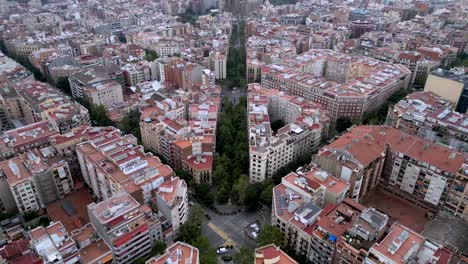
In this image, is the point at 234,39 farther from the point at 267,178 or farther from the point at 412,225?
the point at 412,225

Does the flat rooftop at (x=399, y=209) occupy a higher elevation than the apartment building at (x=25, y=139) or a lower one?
lower

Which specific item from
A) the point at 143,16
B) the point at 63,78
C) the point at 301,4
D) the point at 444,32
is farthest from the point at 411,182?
the point at 301,4

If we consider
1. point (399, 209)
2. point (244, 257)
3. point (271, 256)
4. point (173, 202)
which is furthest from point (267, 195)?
point (399, 209)

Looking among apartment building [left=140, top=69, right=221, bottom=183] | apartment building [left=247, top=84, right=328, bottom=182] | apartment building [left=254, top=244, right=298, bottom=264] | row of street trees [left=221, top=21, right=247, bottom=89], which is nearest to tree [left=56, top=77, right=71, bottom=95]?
apartment building [left=140, top=69, right=221, bottom=183]

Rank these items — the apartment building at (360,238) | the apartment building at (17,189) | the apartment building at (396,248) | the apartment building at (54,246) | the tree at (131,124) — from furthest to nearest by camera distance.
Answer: the tree at (131,124) → the apartment building at (17,189) → the apartment building at (360,238) → the apartment building at (54,246) → the apartment building at (396,248)

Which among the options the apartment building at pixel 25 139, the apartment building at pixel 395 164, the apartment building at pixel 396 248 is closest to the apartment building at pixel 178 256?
the apartment building at pixel 396 248

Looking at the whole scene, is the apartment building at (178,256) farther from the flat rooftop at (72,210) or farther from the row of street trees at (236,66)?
the row of street trees at (236,66)

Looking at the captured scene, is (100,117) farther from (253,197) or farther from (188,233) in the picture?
(253,197)
